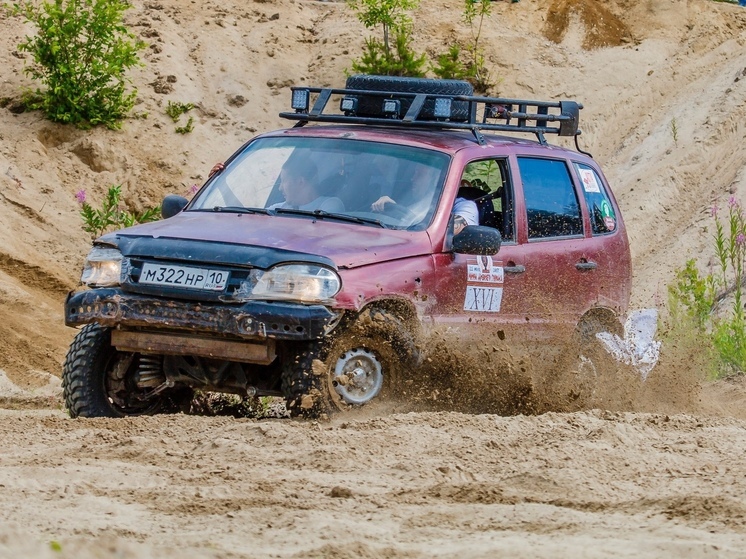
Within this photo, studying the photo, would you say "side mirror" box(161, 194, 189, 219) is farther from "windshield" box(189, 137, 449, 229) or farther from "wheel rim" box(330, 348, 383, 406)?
"wheel rim" box(330, 348, 383, 406)

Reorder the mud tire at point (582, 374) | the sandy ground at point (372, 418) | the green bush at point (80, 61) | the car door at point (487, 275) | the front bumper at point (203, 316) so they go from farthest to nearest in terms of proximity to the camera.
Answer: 1. the green bush at point (80, 61)
2. the mud tire at point (582, 374)
3. the car door at point (487, 275)
4. the front bumper at point (203, 316)
5. the sandy ground at point (372, 418)

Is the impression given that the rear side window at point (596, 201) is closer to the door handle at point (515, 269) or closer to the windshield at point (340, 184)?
the door handle at point (515, 269)

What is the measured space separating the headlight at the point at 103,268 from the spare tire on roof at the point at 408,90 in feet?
7.48

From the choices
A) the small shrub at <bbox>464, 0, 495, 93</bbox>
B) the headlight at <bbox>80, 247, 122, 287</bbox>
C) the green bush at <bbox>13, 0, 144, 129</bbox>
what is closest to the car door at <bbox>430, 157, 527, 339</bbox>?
the headlight at <bbox>80, 247, 122, 287</bbox>

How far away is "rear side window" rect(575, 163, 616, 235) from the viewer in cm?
863

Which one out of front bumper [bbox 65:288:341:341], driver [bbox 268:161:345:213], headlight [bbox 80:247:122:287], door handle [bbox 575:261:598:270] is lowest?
front bumper [bbox 65:288:341:341]

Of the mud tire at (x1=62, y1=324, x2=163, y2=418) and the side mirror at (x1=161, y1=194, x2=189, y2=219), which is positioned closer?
the mud tire at (x1=62, y1=324, x2=163, y2=418)

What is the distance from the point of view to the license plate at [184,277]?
6.43 metres

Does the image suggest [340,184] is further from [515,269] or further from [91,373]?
[91,373]

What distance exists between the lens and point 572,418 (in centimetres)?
663

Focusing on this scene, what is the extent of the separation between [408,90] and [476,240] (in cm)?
168

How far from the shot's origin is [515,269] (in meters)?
7.66

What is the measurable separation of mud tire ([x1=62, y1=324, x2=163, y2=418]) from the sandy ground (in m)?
0.20

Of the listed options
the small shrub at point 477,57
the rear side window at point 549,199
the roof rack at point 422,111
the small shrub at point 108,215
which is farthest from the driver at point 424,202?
the small shrub at point 477,57
